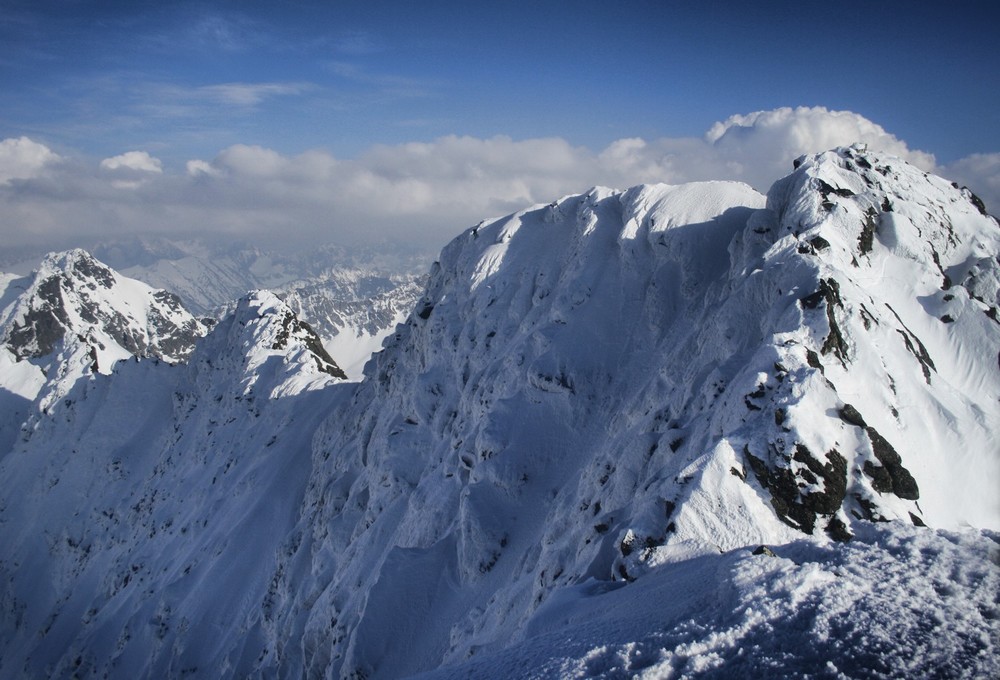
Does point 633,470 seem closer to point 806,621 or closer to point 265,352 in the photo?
point 806,621

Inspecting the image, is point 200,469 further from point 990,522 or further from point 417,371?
point 990,522

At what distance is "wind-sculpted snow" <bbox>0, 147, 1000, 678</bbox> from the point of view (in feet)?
45.7

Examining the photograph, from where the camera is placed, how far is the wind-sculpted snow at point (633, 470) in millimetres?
13922

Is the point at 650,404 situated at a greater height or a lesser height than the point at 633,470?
greater

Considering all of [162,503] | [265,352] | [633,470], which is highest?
[265,352]

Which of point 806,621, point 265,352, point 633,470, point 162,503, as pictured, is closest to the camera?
point 806,621

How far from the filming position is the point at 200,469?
7662 cm

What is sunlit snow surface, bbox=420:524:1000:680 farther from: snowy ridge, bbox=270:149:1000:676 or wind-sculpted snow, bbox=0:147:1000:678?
snowy ridge, bbox=270:149:1000:676

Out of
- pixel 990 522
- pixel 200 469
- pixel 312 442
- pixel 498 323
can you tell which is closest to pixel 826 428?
pixel 990 522

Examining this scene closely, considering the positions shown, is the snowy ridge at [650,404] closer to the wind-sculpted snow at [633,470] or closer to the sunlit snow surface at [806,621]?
the wind-sculpted snow at [633,470]

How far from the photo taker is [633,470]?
2669 centimetres

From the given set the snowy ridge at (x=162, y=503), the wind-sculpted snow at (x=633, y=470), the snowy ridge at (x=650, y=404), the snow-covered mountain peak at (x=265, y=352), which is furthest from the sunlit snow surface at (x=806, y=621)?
the snow-covered mountain peak at (x=265, y=352)

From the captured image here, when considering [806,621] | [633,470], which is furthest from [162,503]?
[806,621]

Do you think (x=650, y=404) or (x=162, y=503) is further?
(x=162, y=503)
